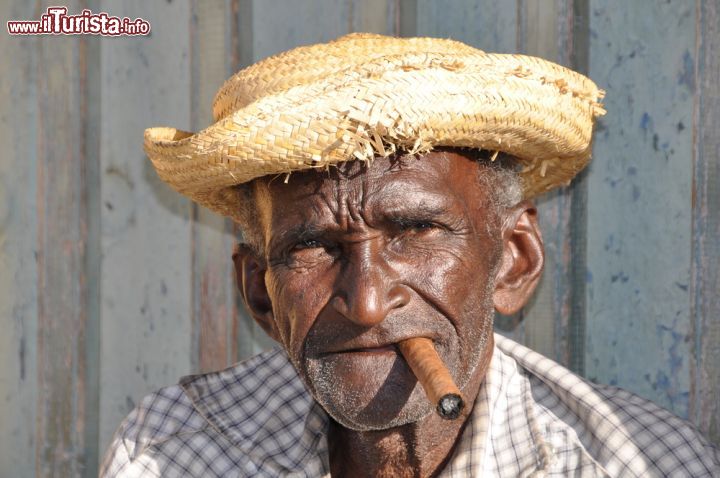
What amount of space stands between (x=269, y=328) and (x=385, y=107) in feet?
2.54

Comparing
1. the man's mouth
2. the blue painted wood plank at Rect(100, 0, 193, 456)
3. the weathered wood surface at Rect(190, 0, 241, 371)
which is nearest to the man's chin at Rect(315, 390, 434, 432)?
the man's mouth

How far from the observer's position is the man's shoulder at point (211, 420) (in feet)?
7.91

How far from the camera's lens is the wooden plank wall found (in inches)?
93.1

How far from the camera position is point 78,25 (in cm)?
306

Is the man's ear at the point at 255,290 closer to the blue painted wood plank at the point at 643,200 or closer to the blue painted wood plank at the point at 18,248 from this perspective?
the blue painted wood plank at the point at 643,200

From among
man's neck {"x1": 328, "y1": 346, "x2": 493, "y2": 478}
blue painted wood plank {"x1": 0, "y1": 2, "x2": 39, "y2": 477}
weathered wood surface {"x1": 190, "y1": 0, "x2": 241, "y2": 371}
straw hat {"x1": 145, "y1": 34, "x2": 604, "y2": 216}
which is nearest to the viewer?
straw hat {"x1": 145, "y1": 34, "x2": 604, "y2": 216}

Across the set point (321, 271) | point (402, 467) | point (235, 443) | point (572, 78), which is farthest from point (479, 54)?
point (235, 443)

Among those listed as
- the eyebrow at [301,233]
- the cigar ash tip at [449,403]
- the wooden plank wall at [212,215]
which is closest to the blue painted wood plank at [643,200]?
the wooden plank wall at [212,215]

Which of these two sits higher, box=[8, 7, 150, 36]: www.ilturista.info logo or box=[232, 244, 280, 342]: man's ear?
box=[8, 7, 150, 36]: www.ilturista.info logo

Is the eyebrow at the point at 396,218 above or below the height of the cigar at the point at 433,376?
above

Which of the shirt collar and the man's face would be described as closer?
the man's face

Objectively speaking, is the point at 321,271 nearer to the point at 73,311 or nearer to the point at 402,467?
the point at 402,467

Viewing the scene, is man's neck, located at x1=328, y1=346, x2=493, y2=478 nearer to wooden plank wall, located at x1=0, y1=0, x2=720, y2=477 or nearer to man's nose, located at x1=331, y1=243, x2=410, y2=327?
man's nose, located at x1=331, y1=243, x2=410, y2=327

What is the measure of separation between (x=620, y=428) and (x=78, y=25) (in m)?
2.07
